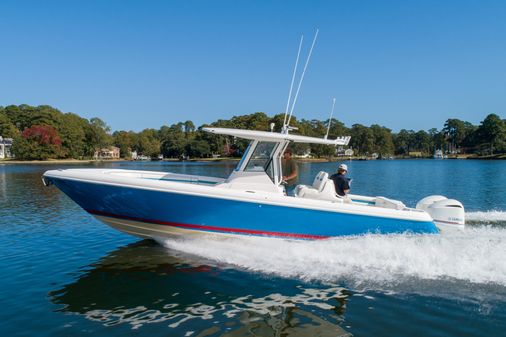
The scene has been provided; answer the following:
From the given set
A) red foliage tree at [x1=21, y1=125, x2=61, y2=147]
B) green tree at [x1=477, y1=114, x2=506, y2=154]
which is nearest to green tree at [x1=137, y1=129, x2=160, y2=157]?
red foliage tree at [x1=21, y1=125, x2=61, y2=147]

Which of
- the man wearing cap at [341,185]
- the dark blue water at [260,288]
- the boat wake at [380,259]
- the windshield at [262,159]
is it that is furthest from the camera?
the man wearing cap at [341,185]

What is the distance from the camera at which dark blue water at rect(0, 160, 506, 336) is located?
4.96 meters

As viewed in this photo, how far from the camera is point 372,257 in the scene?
7.00 m

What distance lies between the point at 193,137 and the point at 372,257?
11538 cm

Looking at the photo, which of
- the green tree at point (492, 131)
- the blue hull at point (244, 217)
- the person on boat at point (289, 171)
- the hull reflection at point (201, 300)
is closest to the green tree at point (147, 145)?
the green tree at point (492, 131)

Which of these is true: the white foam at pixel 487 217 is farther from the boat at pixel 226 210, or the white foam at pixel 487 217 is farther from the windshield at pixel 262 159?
the windshield at pixel 262 159

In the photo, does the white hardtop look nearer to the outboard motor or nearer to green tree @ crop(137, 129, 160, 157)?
the outboard motor

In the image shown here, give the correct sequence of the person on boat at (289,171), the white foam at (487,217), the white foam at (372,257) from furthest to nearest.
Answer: the white foam at (487,217)
the person on boat at (289,171)
the white foam at (372,257)

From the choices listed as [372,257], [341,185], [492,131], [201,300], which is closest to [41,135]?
[341,185]

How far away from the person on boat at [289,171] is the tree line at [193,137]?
139 feet

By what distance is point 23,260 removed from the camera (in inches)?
315

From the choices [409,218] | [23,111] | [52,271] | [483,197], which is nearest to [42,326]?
[52,271]

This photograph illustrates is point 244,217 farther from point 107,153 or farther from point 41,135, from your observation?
point 107,153

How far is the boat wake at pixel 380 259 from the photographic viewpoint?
6.22 metres
